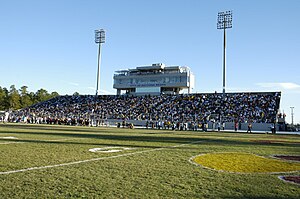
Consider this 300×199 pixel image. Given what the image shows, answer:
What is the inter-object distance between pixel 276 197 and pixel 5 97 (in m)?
107

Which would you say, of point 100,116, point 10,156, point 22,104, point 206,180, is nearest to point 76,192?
point 206,180

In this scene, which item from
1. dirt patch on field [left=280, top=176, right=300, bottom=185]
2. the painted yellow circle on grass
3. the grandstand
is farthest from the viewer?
the grandstand

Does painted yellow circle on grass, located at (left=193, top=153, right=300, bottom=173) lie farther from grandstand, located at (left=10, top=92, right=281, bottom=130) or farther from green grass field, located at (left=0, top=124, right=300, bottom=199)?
grandstand, located at (left=10, top=92, right=281, bottom=130)

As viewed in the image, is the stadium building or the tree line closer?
the stadium building

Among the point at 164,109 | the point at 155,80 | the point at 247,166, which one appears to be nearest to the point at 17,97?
the point at 155,80

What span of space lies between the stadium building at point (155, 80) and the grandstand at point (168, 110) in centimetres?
553

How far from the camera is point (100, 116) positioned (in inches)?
2100

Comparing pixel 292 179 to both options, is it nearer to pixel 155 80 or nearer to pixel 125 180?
pixel 125 180

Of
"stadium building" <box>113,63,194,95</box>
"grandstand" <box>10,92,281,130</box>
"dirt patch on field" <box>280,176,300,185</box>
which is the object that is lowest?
"dirt patch on field" <box>280,176,300,185</box>

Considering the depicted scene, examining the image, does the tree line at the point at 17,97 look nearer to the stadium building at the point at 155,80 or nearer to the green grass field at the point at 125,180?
the stadium building at the point at 155,80

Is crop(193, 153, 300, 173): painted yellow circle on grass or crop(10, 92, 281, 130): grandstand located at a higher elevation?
crop(10, 92, 281, 130): grandstand

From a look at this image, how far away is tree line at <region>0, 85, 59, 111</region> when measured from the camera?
316 feet

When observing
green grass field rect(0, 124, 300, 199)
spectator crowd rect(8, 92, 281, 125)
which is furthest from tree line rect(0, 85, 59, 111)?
green grass field rect(0, 124, 300, 199)

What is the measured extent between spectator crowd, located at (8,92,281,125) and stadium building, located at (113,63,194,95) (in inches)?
231
